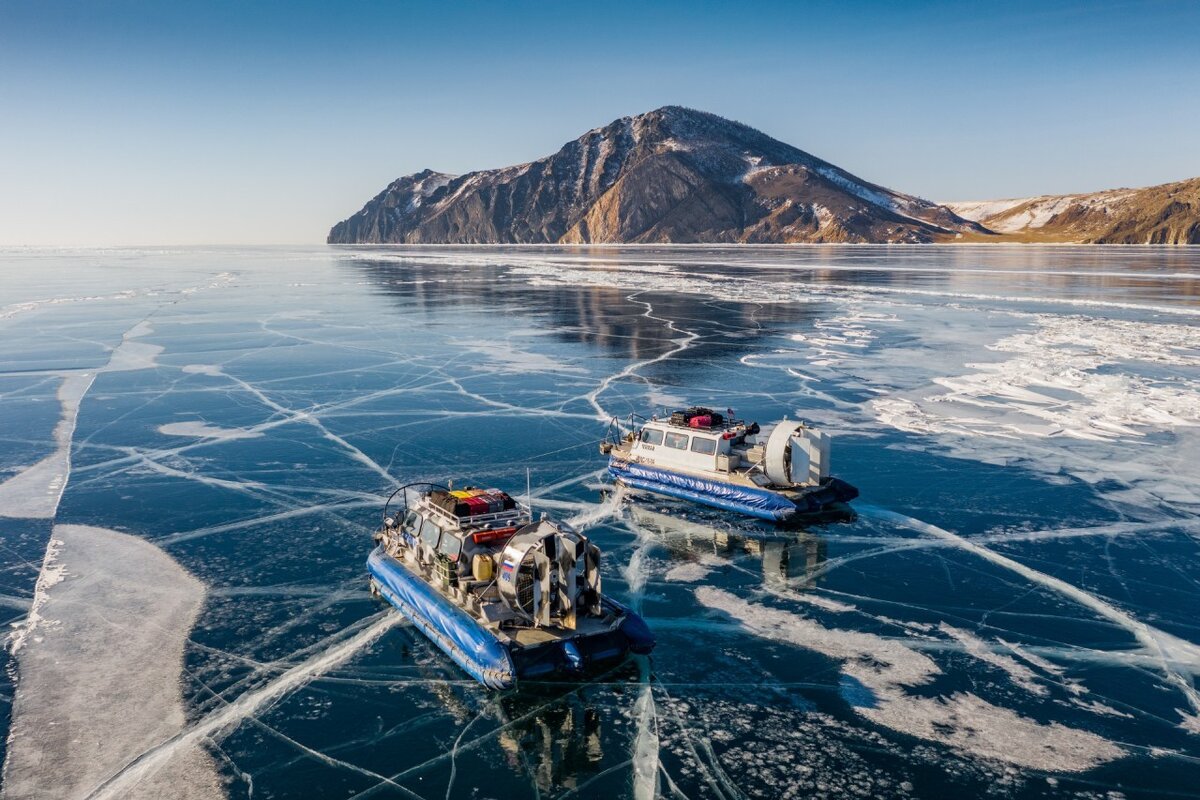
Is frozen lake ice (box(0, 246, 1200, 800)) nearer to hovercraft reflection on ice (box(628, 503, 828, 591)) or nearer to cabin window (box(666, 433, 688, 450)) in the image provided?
hovercraft reflection on ice (box(628, 503, 828, 591))

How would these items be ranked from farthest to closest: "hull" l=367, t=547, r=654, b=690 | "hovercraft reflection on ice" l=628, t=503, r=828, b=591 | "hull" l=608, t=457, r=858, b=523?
1. "hull" l=608, t=457, r=858, b=523
2. "hovercraft reflection on ice" l=628, t=503, r=828, b=591
3. "hull" l=367, t=547, r=654, b=690

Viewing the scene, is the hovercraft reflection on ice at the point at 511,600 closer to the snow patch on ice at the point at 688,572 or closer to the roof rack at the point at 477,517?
the roof rack at the point at 477,517

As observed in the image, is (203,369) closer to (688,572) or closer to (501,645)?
(688,572)

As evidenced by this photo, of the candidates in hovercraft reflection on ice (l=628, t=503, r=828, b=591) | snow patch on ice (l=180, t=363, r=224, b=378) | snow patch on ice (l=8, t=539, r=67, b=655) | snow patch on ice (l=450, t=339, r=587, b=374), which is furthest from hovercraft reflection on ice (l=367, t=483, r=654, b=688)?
snow patch on ice (l=180, t=363, r=224, b=378)

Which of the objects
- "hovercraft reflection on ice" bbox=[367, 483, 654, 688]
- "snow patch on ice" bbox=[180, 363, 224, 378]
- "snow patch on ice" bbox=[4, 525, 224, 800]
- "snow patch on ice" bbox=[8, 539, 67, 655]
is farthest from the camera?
"snow patch on ice" bbox=[180, 363, 224, 378]

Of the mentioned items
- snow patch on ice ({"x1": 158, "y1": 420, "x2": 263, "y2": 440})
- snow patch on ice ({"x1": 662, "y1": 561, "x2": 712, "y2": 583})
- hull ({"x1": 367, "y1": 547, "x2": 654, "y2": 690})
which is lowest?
snow patch on ice ({"x1": 662, "y1": 561, "x2": 712, "y2": 583})

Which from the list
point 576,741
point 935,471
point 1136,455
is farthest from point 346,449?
point 1136,455

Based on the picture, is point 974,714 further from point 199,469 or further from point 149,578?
point 199,469
